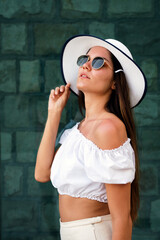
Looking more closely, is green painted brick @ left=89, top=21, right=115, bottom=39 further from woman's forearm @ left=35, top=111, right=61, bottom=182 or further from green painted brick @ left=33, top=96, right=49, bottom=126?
woman's forearm @ left=35, top=111, right=61, bottom=182

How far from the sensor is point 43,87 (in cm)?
321

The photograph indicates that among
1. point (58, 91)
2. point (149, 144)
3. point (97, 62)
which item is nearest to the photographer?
point (97, 62)

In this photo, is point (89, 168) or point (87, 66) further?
point (87, 66)

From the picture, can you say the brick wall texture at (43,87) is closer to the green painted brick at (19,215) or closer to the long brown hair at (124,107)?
the green painted brick at (19,215)

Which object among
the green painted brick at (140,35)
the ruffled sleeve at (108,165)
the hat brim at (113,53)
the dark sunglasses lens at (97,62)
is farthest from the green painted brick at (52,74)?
the ruffled sleeve at (108,165)

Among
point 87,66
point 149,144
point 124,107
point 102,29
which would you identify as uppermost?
point 102,29

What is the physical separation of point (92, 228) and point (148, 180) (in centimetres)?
145

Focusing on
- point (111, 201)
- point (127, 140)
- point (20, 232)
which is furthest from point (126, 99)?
point (20, 232)

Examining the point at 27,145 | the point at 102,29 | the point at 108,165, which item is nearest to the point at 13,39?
the point at 102,29

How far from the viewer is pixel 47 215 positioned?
3.19m

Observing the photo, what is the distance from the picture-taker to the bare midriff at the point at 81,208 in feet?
6.06

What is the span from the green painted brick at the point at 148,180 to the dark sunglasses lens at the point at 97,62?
A: 1.49 m

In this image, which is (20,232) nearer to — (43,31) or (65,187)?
(65,187)

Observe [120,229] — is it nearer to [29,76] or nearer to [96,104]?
[96,104]
